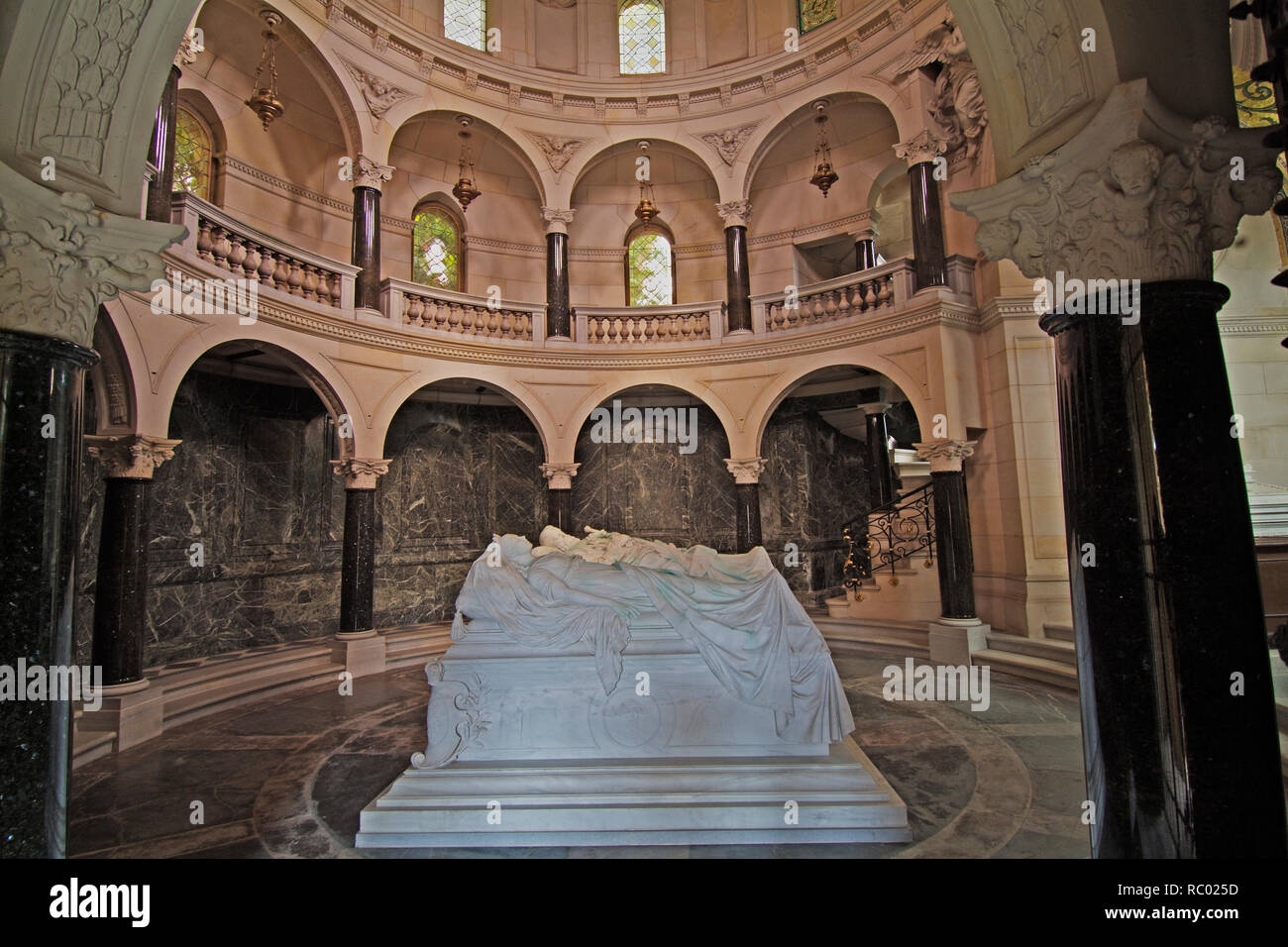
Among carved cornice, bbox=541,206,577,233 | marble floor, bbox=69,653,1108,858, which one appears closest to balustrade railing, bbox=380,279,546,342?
carved cornice, bbox=541,206,577,233

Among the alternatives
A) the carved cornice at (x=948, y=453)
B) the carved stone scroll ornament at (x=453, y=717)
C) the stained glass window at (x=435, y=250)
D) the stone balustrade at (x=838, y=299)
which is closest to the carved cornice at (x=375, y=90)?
the stained glass window at (x=435, y=250)

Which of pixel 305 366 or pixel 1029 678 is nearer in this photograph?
pixel 1029 678

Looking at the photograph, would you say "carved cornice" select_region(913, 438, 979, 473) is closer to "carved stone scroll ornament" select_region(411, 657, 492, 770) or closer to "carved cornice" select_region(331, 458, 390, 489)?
"carved stone scroll ornament" select_region(411, 657, 492, 770)

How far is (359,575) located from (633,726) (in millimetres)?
5758

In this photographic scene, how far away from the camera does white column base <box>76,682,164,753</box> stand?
5.74m

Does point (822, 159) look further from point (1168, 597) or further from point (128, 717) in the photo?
point (128, 717)

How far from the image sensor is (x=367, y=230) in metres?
9.13

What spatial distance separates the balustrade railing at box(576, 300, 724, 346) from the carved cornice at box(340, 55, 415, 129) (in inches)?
157

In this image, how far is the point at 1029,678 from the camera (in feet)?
22.7

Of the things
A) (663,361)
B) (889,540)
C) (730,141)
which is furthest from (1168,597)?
(730,141)

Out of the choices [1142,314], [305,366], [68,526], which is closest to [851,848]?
[1142,314]
